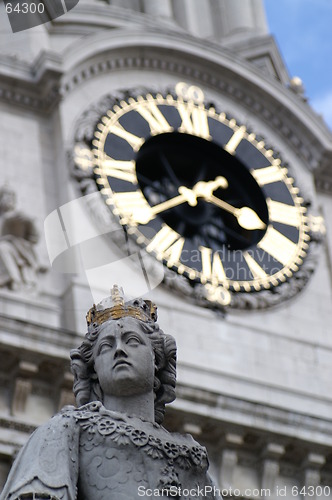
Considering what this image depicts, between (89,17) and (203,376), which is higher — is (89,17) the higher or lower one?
the higher one

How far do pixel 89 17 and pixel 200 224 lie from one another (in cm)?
344

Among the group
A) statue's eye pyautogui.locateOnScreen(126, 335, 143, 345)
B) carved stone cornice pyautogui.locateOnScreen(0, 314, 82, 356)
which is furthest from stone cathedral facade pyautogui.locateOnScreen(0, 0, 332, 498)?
statue's eye pyautogui.locateOnScreen(126, 335, 143, 345)

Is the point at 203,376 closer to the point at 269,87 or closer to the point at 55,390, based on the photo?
the point at 55,390

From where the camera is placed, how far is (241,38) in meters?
25.8

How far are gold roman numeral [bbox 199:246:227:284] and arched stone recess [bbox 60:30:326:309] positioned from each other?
0.32 metres

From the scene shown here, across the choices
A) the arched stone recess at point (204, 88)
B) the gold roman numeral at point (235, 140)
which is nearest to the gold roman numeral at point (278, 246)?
the arched stone recess at point (204, 88)

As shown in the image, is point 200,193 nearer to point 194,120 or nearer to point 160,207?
point 160,207

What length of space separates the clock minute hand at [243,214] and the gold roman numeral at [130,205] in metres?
0.88

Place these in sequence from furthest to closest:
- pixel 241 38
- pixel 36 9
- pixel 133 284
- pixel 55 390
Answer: pixel 241 38, pixel 36 9, pixel 133 284, pixel 55 390

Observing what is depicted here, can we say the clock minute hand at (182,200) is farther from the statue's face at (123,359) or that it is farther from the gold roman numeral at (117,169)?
the statue's face at (123,359)

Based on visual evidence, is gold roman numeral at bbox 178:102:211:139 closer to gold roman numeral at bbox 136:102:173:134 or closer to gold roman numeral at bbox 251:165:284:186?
gold roman numeral at bbox 136:102:173:134

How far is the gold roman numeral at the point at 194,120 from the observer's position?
74.4 feet

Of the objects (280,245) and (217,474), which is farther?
(280,245)

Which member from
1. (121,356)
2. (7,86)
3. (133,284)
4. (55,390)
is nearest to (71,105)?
(7,86)
